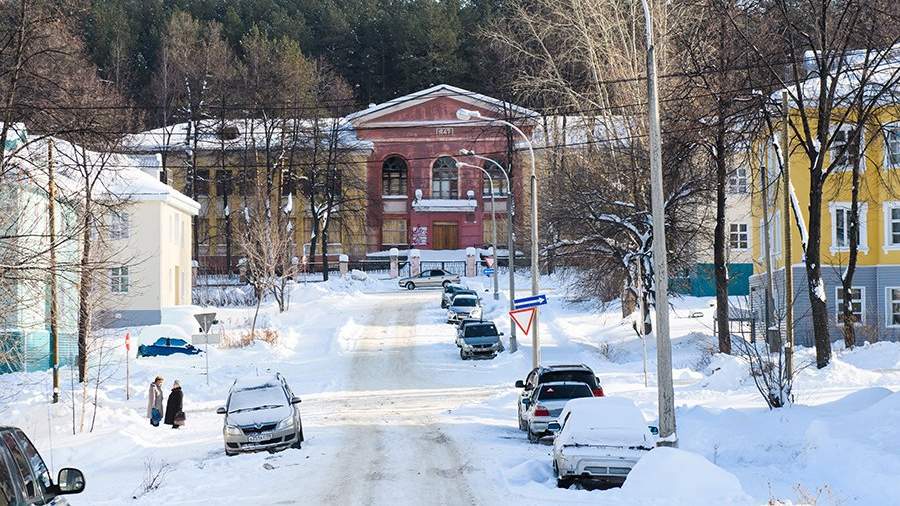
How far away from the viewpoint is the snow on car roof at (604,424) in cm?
1814

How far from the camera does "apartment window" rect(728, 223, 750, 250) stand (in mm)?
70750

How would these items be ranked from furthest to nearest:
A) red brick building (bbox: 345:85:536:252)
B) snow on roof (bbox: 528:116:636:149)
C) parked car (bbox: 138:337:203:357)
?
red brick building (bbox: 345:85:536:252) → parked car (bbox: 138:337:203:357) → snow on roof (bbox: 528:116:636:149)

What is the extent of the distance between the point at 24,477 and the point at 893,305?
1739 inches

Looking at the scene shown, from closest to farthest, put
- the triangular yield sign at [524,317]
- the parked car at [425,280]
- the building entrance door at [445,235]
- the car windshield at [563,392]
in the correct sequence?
the car windshield at [563,392] < the triangular yield sign at [524,317] < the parked car at [425,280] < the building entrance door at [445,235]

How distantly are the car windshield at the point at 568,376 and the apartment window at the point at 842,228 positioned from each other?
2504 cm

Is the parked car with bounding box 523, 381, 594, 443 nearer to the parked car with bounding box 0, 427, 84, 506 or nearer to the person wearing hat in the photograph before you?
the person wearing hat

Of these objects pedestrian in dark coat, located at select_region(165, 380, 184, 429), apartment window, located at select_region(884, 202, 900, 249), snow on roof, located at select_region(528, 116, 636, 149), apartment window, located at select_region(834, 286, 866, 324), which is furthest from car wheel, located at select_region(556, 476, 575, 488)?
apartment window, located at select_region(884, 202, 900, 249)

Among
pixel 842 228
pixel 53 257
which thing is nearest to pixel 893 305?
pixel 842 228

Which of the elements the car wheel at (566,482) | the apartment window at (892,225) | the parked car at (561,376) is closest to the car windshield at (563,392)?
the parked car at (561,376)

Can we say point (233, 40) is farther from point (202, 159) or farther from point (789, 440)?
point (789, 440)

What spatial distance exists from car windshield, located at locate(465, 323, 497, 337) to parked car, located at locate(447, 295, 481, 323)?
928 cm

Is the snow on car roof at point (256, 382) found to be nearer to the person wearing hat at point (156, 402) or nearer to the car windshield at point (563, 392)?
the person wearing hat at point (156, 402)

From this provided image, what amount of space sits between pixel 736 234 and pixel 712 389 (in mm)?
41861

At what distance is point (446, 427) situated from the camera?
89.4 ft
